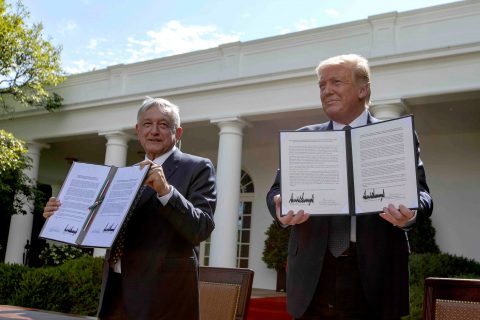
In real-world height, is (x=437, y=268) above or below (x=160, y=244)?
above

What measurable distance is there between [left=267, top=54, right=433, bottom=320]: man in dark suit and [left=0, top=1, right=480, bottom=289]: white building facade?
769cm

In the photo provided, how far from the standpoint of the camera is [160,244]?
2.26 m

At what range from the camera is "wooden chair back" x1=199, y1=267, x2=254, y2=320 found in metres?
2.55

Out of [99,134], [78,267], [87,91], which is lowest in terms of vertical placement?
[78,267]

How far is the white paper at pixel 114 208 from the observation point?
6.63ft

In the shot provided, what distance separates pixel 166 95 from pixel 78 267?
15.6 feet

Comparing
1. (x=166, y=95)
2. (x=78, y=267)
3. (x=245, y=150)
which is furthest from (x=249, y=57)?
(x=78, y=267)

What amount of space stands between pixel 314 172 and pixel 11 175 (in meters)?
11.1

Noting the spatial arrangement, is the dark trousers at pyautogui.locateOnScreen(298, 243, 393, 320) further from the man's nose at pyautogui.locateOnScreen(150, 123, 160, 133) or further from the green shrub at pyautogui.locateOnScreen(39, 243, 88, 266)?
the green shrub at pyautogui.locateOnScreen(39, 243, 88, 266)

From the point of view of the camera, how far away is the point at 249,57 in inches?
456

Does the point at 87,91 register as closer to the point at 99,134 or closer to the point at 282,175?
the point at 99,134

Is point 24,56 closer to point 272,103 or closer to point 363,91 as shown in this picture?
point 272,103

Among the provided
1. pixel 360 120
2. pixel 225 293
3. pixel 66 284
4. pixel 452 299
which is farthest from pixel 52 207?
pixel 66 284

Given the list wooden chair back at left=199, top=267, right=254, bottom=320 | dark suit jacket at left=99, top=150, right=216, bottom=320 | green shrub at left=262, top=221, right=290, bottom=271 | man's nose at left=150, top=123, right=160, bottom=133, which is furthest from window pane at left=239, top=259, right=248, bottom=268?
man's nose at left=150, top=123, right=160, bottom=133
